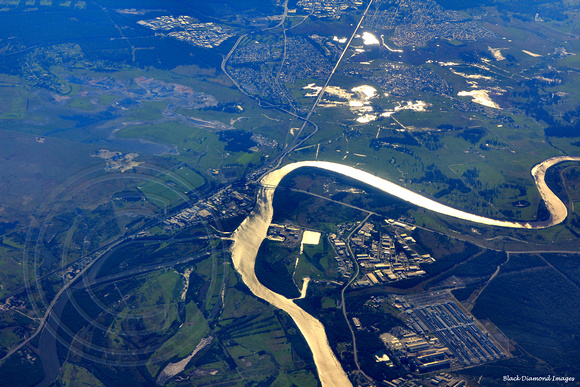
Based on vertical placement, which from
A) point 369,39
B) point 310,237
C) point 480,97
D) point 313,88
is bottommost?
point 310,237

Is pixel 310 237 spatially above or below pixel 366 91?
below

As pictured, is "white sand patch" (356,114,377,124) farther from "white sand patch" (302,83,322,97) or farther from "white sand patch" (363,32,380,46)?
"white sand patch" (363,32,380,46)

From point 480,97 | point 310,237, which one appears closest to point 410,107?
point 480,97

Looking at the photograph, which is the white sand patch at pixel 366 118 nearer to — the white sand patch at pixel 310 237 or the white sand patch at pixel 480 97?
the white sand patch at pixel 480 97

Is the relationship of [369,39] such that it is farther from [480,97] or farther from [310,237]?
[310,237]

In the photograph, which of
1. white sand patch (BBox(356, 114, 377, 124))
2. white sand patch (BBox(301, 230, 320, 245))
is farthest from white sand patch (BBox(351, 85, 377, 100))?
white sand patch (BBox(301, 230, 320, 245))

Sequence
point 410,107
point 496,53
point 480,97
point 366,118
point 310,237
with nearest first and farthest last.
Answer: point 310,237, point 366,118, point 410,107, point 480,97, point 496,53

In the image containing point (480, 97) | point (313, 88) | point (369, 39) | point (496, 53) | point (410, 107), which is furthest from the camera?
point (369, 39)

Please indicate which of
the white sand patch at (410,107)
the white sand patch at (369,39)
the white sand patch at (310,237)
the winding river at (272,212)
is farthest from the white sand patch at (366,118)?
the white sand patch at (310,237)

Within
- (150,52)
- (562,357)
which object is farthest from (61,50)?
(562,357)
